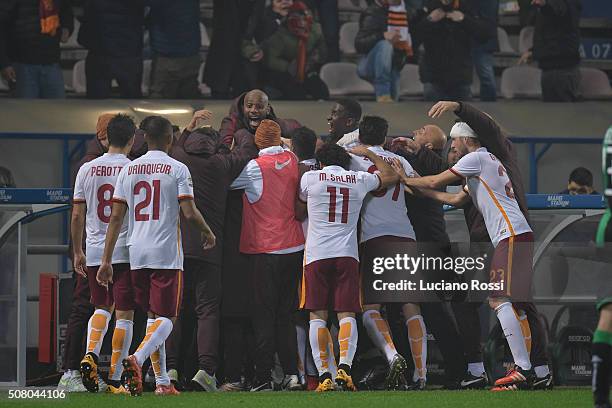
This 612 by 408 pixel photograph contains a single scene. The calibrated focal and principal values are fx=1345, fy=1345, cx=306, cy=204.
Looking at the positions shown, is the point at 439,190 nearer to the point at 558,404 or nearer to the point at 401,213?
the point at 401,213

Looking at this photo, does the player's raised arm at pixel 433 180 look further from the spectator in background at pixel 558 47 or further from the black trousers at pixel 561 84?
the black trousers at pixel 561 84

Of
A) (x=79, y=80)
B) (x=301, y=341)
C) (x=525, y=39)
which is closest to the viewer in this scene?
(x=301, y=341)

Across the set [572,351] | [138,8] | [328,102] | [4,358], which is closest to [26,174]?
[138,8]

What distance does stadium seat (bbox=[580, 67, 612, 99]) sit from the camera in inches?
651

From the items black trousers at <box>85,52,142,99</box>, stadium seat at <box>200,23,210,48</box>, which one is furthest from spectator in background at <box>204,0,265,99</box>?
stadium seat at <box>200,23,210,48</box>

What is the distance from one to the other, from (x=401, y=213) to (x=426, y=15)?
17.6ft

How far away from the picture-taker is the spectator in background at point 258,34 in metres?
14.0

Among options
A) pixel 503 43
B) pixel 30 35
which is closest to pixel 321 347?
pixel 30 35

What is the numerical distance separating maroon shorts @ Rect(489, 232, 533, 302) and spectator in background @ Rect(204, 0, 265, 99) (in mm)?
5726

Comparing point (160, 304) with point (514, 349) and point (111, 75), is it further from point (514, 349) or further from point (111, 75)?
point (111, 75)

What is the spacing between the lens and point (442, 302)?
948 centimetres

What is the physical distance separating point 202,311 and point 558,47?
7175 mm

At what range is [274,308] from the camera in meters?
9.17

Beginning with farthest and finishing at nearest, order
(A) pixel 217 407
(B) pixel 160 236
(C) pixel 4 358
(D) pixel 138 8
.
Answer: (D) pixel 138 8, (C) pixel 4 358, (B) pixel 160 236, (A) pixel 217 407
